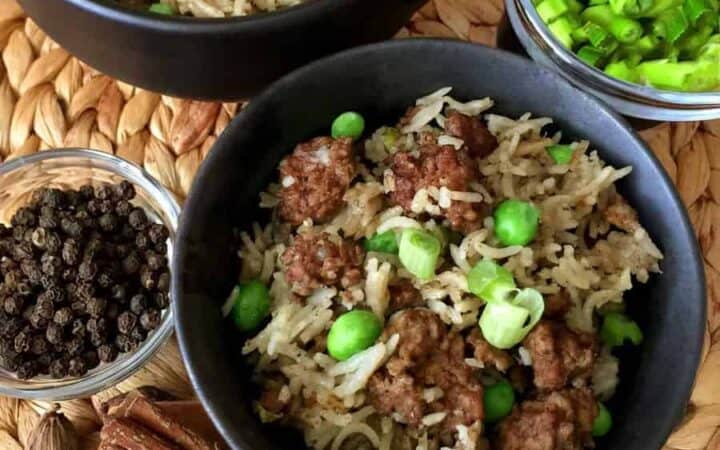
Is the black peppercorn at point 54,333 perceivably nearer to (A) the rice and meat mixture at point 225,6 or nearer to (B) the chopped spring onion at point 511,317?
(A) the rice and meat mixture at point 225,6

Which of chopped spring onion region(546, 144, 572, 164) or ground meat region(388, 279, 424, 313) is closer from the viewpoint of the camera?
ground meat region(388, 279, 424, 313)

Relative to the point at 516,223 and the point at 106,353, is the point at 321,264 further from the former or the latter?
the point at 106,353

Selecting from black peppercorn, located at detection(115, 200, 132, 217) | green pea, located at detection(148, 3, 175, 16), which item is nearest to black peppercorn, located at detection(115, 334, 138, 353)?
black peppercorn, located at detection(115, 200, 132, 217)

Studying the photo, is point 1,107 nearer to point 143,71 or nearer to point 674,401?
point 143,71

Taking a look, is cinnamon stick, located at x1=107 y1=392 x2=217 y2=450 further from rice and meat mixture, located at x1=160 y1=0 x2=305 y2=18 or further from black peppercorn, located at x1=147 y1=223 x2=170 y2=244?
rice and meat mixture, located at x1=160 y1=0 x2=305 y2=18

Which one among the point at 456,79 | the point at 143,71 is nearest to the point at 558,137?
the point at 456,79

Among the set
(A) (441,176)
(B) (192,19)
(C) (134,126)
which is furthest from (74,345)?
(A) (441,176)

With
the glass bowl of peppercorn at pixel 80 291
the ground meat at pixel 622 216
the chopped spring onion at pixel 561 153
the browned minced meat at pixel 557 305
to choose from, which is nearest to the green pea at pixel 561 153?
the chopped spring onion at pixel 561 153
